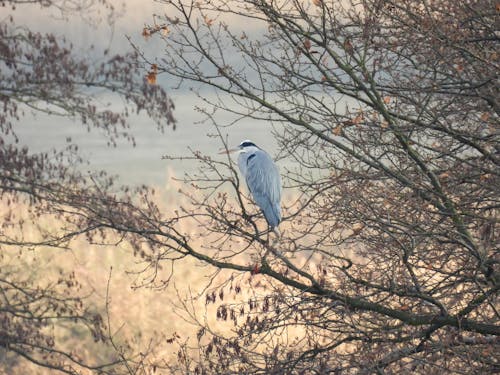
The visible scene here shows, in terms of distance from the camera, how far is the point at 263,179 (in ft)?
29.3

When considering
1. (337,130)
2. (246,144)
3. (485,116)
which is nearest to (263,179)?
(337,130)

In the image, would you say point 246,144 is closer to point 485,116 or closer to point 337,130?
point 337,130

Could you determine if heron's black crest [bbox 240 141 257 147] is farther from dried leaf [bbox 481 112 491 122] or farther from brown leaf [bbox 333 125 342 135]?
dried leaf [bbox 481 112 491 122]

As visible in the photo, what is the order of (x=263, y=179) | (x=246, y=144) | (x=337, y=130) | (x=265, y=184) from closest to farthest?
(x=337, y=130) < (x=265, y=184) < (x=263, y=179) < (x=246, y=144)

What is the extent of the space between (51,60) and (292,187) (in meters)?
5.41

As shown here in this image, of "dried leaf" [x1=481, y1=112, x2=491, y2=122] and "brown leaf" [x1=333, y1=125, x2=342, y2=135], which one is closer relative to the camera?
"brown leaf" [x1=333, y1=125, x2=342, y2=135]

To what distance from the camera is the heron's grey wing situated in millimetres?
8406

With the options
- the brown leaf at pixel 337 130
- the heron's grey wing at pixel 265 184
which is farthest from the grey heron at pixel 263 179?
the brown leaf at pixel 337 130

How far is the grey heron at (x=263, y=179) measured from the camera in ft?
27.6

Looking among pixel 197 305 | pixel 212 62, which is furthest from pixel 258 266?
pixel 197 305

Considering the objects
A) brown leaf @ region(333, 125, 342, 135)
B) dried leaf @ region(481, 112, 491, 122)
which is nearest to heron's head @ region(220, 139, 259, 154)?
brown leaf @ region(333, 125, 342, 135)

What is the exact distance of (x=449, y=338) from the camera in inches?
305

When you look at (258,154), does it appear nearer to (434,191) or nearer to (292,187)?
(292,187)

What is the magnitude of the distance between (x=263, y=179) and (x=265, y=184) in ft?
0.38
